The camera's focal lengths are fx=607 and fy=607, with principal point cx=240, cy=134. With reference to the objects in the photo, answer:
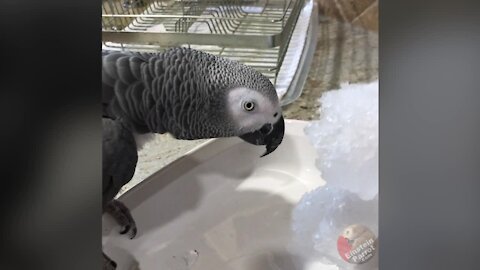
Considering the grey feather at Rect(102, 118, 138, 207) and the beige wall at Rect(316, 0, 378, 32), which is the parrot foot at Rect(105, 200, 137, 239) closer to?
the grey feather at Rect(102, 118, 138, 207)

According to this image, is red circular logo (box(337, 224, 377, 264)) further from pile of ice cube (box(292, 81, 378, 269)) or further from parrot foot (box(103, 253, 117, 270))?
parrot foot (box(103, 253, 117, 270))

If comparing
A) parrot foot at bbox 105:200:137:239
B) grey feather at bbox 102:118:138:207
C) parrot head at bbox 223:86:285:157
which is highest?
parrot head at bbox 223:86:285:157

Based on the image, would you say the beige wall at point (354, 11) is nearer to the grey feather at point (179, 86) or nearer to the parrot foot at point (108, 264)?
the grey feather at point (179, 86)

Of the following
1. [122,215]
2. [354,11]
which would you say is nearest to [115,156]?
[122,215]

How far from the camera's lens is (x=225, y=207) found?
32 cm

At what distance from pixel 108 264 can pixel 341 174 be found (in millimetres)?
127

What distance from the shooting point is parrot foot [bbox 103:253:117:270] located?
0.93 feet

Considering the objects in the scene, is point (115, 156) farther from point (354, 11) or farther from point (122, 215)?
point (354, 11)

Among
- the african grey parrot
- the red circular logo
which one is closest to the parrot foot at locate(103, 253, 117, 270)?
the african grey parrot

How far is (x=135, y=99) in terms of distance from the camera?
283 millimetres

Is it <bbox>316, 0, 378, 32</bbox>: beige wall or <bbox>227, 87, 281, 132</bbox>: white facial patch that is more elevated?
<bbox>316, 0, 378, 32</bbox>: beige wall

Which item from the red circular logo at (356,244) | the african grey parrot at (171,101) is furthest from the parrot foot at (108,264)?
the red circular logo at (356,244)
